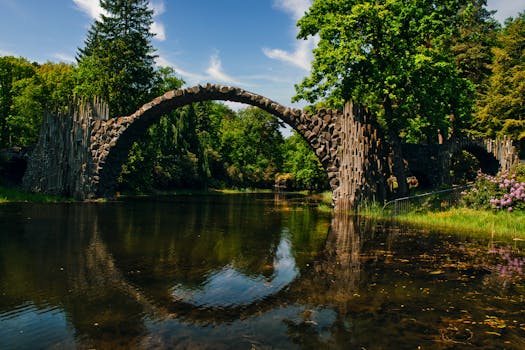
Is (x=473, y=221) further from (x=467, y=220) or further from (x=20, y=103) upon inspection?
(x=20, y=103)

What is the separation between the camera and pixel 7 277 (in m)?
6.69

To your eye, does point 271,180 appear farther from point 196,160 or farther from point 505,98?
point 505,98

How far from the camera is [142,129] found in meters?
26.8

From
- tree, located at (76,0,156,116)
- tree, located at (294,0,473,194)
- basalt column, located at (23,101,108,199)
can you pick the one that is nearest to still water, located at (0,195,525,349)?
tree, located at (294,0,473,194)

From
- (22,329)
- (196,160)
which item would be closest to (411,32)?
(22,329)

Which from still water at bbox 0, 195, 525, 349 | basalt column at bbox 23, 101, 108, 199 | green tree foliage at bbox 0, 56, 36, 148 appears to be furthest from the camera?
green tree foliage at bbox 0, 56, 36, 148

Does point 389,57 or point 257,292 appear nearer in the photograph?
point 257,292

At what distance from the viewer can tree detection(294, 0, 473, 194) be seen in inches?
727

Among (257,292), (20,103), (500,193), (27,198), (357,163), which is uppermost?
(20,103)

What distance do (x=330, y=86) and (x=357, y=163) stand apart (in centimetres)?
433

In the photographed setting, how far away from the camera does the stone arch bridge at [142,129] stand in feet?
67.7

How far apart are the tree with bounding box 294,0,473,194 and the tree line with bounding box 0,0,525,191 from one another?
6 cm

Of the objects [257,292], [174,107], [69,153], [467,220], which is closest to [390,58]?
[467,220]

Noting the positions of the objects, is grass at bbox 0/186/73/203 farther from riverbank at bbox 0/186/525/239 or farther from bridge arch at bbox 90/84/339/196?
riverbank at bbox 0/186/525/239
